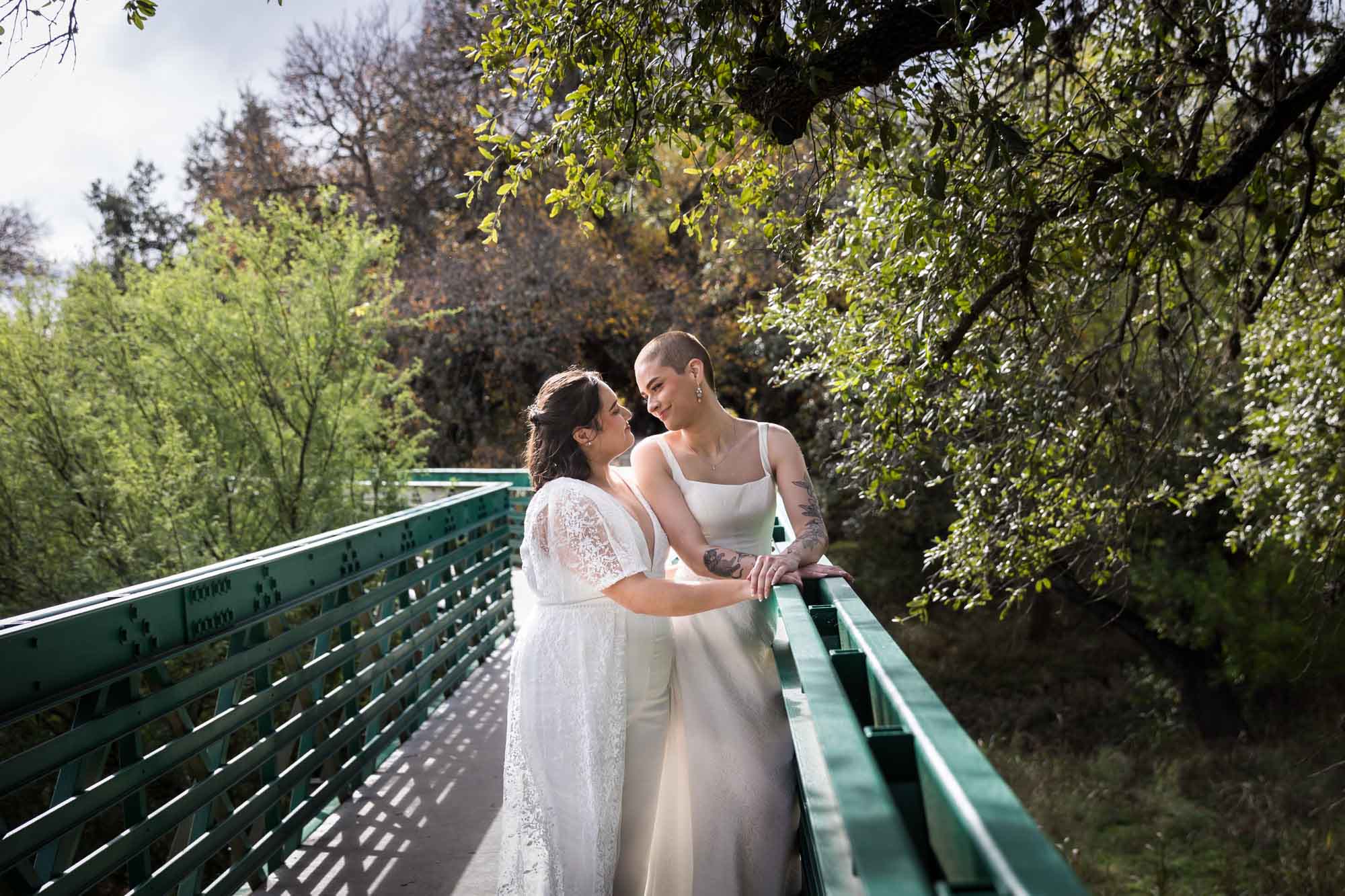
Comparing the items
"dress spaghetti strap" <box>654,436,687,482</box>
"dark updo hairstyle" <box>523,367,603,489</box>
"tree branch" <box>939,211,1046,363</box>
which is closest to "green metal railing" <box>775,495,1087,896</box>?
"dark updo hairstyle" <box>523,367,603,489</box>

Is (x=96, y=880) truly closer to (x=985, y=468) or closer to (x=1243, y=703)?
(x=985, y=468)

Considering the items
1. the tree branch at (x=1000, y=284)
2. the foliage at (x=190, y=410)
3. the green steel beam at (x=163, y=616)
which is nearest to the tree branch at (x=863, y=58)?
the tree branch at (x=1000, y=284)

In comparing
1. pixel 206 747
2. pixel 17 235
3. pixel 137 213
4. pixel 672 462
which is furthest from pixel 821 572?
pixel 137 213

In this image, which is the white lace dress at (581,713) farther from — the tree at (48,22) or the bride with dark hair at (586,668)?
the tree at (48,22)

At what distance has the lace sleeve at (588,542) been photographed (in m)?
2.77

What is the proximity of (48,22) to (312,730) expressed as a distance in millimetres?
2408

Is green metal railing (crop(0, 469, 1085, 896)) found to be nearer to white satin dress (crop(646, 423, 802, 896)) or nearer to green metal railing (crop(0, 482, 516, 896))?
green metal railing (crop(0, 482, 516, 896))

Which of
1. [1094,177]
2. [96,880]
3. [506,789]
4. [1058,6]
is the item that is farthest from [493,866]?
[1058,6]

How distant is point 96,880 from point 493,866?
155 centimetres

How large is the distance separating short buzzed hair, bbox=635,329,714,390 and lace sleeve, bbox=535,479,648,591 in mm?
592

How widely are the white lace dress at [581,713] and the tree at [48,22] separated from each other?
5.70 feet

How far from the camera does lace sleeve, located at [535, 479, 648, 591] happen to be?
9.08ft

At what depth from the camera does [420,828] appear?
4.05m

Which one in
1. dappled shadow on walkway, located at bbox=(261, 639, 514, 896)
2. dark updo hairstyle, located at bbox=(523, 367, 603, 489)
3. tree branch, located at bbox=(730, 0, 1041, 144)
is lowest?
dappled shadow on walkway, located at bbox=(261, 639, 514, 896)
